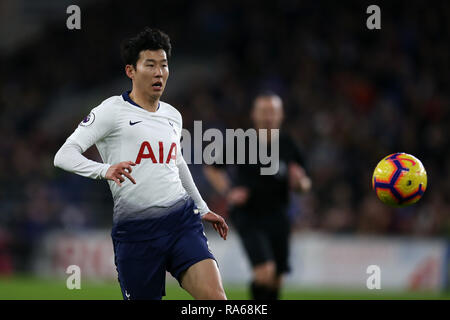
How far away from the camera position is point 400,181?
724 centimetres

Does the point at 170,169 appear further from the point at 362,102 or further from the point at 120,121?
the point at 362,102

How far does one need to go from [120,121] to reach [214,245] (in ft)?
32.3

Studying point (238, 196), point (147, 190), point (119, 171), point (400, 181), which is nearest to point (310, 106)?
point (238, 196)

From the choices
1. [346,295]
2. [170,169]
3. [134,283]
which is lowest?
[346,295]

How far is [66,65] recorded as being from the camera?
22188 mm

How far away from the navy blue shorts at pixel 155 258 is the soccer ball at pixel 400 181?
Answer: 2.32 m

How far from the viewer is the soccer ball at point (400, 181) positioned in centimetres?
725

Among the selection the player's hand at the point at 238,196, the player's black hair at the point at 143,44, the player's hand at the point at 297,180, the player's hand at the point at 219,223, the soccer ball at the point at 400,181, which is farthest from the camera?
the player's hand at the point at 297,180

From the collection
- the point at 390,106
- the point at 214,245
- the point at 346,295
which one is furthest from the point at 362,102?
the point at 346,295

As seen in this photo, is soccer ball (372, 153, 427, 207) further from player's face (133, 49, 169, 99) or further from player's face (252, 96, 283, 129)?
player's face (133, 49, 169, 99)

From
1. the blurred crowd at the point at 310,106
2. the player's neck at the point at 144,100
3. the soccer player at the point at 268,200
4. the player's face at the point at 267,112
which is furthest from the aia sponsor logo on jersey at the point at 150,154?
the blurred crowd at the point at 310,106

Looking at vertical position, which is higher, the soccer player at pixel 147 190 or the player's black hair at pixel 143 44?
the player's black hair at pixel 143 44

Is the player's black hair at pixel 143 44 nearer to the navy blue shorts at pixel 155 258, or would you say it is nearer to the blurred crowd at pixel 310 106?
the navy blue shorts at pixel 155 258

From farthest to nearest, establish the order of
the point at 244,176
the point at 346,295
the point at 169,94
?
1. the point at 169,94
2. the point at 346,295
3. the point at 244,176
